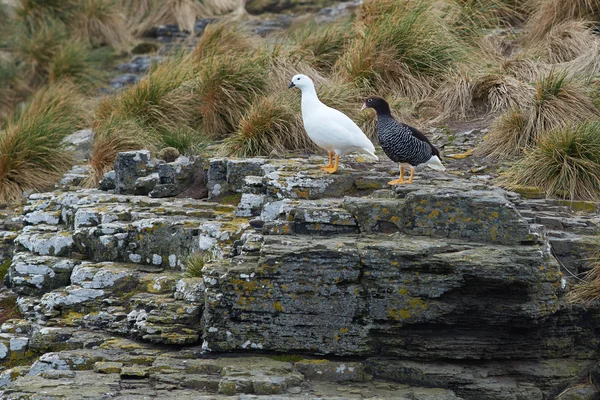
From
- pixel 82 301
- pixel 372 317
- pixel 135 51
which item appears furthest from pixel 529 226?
pixel 135 51

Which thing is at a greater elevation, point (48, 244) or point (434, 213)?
point (434, 213)

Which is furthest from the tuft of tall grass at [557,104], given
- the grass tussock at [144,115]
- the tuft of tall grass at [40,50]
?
the tuft of tall grass at [40,50]

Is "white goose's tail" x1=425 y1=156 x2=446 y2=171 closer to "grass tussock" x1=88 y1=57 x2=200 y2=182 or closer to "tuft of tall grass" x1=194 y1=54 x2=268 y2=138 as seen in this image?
"tuft of tall grass" x1=194 y1=54 x2=268 y2=138

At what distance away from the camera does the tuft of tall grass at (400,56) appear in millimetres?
11359

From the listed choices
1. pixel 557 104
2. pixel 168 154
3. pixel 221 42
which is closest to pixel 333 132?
pixel 168 154

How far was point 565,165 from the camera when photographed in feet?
27.4

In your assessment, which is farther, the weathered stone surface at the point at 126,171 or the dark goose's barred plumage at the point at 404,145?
the weathered stone surface at the point at 126,171

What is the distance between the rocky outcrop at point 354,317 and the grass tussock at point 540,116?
2594 mm

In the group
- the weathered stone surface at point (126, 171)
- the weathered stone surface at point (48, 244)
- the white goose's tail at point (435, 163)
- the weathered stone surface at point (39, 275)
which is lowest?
the weathered stone surface at point (39, 275)

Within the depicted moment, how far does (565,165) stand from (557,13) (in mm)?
4666

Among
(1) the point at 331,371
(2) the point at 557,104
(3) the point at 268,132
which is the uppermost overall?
(2) the point at 557,104

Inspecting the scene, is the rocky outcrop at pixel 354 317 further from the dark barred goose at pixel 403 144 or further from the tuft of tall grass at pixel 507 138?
the tuft of tall grass at pixel 507 138

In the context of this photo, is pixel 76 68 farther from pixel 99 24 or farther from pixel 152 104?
pixel 152 104

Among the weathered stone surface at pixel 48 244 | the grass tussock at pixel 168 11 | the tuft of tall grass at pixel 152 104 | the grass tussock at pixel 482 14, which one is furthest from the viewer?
the grass tussock at pixel 168 11
